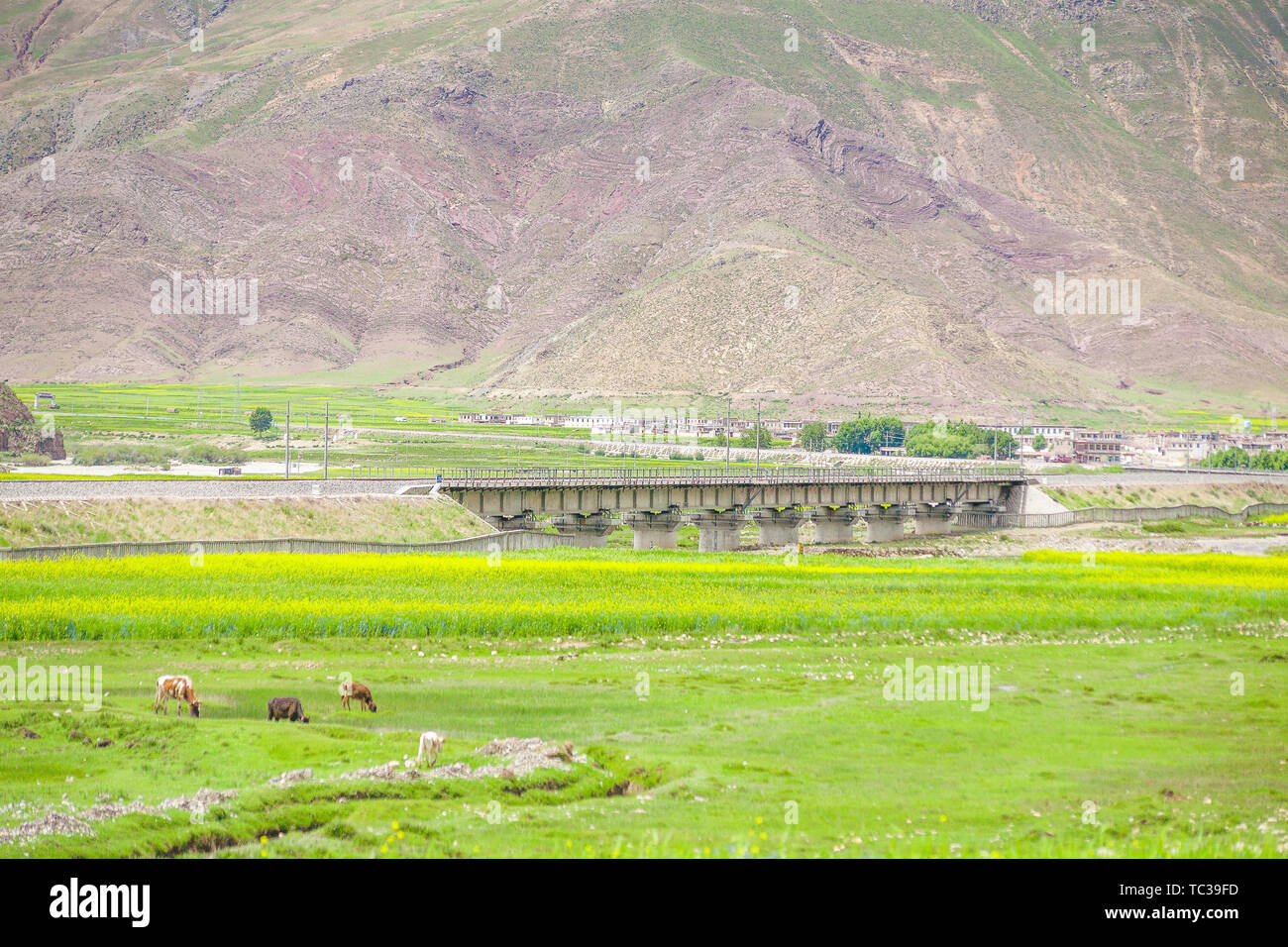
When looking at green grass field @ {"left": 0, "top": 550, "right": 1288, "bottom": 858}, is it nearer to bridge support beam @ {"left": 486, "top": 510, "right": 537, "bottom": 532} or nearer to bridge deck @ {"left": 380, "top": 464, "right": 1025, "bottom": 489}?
bridge support beam @ {"left": 486, "top": 510, "right": 537, "bottom": 532}

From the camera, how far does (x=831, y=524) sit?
331 ft

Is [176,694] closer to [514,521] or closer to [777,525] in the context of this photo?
[514,521]

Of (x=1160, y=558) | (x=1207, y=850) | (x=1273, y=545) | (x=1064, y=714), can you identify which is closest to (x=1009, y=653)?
(x=1064, y=714)

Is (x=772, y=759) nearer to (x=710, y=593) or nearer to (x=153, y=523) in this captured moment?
(x=710, y=593)

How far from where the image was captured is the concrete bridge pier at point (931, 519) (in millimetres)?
109625

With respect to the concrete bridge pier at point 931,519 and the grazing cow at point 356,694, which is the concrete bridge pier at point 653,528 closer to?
the concrete bridge pier at point 931,519

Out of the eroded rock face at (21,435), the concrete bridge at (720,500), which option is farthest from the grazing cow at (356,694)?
the eroded rock face at (21,435)

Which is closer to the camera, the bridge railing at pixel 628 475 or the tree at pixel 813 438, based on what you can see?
the bridge railing at pixel 628 475

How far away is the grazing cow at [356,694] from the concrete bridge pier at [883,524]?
7791 centimetres

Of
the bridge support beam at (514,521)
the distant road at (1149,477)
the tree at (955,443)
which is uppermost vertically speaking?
the tree at (955,443)

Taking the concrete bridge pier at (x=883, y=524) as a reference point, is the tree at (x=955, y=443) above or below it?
above

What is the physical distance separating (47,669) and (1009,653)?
85.7ft

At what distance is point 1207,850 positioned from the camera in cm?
1969

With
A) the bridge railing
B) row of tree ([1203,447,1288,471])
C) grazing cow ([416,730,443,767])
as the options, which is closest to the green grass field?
grazing cow ([416,730,443,767])
